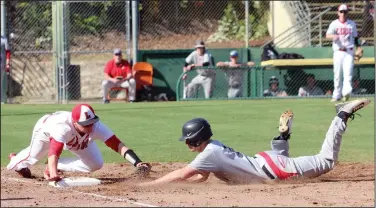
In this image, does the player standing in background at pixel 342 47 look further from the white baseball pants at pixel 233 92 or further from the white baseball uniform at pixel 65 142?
the white baseball uniform at pixel 65 142

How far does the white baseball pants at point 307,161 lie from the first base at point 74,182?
187 cm

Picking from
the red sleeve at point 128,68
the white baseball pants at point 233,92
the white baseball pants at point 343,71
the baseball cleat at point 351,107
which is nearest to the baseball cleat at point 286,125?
the baseball cleat at point 351,107

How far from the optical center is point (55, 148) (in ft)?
32.2

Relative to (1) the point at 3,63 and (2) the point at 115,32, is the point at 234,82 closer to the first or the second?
(1) the point at 3,63

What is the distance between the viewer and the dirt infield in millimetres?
8336

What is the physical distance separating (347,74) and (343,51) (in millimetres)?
596

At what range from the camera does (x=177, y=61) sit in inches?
939

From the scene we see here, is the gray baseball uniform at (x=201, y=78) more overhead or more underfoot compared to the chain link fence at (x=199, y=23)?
more underfoot

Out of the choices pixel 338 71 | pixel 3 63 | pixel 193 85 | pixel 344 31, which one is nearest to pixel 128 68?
pixel 193 85

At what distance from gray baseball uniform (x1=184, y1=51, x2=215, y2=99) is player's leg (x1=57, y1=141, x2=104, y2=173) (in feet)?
37.4

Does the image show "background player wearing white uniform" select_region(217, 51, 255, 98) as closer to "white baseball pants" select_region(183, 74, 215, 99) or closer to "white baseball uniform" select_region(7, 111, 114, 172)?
"white baseball pants" select_region(183, 74, 215, 99)

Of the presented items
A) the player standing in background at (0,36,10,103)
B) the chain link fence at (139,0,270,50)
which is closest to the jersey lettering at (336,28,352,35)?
the player standing in background at (0,36,10,103)

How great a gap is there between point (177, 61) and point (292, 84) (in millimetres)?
3199

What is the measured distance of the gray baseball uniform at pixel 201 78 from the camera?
73.5ft
